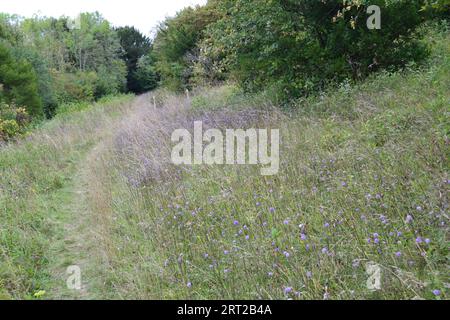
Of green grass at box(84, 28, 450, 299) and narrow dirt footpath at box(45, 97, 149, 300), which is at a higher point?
green grass at box(84, 28, 450, 299)

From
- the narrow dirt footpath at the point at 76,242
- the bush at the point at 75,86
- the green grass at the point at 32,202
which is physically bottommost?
the narrow dirt footpath at the point at 76,242

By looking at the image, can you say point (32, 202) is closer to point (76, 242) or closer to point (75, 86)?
point (76, 242)

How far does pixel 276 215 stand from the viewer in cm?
344

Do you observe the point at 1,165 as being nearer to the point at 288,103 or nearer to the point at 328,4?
the point at 288,103

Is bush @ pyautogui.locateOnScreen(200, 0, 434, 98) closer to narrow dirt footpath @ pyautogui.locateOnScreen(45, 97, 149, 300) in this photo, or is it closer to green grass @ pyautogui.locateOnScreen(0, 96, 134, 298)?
narrow dirt footpath @ pyautogui.locateOnScreen(45, 97, 149, 300)

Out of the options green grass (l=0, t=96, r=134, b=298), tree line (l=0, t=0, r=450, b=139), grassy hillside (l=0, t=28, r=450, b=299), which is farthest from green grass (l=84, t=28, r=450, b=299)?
tree line (l=0, t=0, r=450, b=139)

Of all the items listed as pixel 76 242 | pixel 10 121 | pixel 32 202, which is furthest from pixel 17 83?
pixel 76 242

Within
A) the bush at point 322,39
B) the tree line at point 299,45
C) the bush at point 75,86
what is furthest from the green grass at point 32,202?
the bush at point 75,86

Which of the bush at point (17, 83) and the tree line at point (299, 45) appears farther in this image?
the bush at point (17, 83)

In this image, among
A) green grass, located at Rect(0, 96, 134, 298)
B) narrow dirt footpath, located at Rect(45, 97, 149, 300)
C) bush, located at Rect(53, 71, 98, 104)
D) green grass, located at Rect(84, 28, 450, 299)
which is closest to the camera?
green grass, located at Rect(84, 28, 450, 299)

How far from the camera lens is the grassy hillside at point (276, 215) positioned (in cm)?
258

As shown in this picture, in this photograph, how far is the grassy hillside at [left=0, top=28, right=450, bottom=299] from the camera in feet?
8.45

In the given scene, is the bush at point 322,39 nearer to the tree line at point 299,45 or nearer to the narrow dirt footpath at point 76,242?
the tree line at point 299,45
